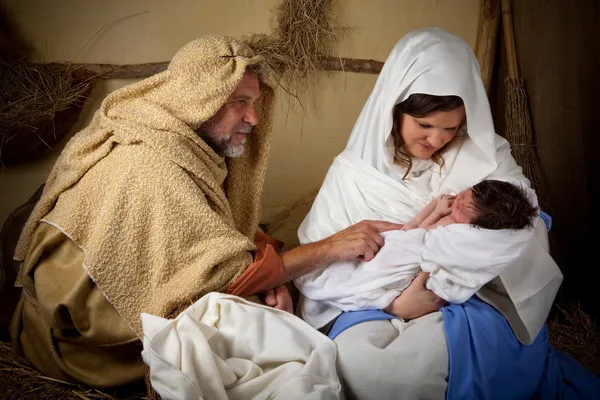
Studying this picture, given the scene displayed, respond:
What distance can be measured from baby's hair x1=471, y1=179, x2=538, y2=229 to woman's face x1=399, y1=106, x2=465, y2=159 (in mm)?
368

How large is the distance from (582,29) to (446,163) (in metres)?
1.17

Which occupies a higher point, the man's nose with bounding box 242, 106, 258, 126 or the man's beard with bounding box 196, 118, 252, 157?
the man's nose with bounding box 242, 106, 258, 126

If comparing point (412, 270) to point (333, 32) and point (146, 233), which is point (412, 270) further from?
point (333, 32)

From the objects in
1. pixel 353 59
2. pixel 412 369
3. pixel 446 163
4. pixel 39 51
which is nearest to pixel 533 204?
pixel 446 163

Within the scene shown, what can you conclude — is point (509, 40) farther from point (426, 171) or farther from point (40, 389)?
point (40, 389)

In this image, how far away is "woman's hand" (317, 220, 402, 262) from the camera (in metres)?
2.08

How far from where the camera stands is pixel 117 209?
193 cm

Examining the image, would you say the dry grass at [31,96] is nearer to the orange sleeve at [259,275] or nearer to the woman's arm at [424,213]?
the orange sleeve at [259,275]

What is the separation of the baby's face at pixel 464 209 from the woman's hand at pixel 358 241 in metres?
0.28

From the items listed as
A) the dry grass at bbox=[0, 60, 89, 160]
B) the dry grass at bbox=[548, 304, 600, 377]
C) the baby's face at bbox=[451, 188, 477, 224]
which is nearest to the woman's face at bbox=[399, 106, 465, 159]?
the baby's face at bbox=[451, 188, 477, 224]

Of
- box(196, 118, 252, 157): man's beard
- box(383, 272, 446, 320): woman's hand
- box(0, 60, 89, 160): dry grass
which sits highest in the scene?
box(0, 60, 89, 160): dry grass

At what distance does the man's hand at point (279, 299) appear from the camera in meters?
2.22

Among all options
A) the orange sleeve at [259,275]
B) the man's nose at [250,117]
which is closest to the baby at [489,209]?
the orange sleeve at [259,275]

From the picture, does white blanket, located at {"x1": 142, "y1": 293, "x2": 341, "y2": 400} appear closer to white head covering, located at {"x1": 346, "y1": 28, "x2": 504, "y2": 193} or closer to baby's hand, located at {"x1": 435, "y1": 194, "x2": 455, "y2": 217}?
baby's hand, located at {"x1": 435, "y1": 194, "x2": 455, "y2": 217}
